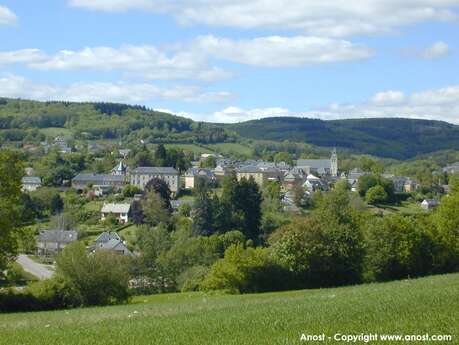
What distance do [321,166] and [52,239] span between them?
10330cm

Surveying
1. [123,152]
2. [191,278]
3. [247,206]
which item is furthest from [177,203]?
[123,152]

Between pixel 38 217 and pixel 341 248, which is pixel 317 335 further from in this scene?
pixel 38 217

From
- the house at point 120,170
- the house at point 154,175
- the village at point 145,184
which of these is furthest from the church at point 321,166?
the house at point 154,175

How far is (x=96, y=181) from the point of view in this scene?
127688mm

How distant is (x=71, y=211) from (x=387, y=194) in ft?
160

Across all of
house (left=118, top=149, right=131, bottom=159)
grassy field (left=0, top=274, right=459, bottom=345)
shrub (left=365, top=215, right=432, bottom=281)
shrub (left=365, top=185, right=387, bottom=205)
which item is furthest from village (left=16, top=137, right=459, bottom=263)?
grassy field (left=0, top=274, right=459, bottom=345)

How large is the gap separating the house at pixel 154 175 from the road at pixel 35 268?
44.1 m

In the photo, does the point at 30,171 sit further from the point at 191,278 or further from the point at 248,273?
the point at 248,273

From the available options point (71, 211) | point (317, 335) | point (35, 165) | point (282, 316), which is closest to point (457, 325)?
point (317, 335)

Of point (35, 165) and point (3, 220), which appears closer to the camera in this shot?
point (3, 220)

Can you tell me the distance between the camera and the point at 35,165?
142750 mm

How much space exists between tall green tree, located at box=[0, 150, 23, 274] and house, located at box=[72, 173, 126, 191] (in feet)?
308

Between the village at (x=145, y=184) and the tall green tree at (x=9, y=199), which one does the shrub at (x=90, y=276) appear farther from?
the village at (x=145, y=184)

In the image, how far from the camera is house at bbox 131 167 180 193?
123750mm
